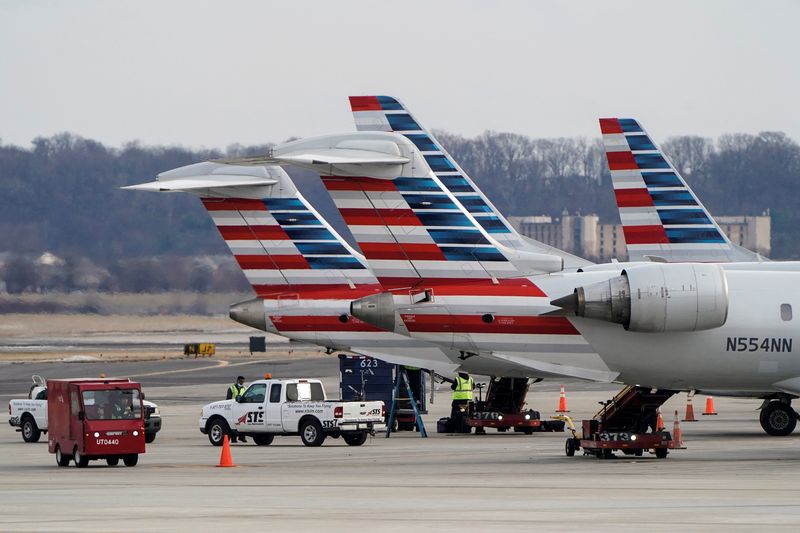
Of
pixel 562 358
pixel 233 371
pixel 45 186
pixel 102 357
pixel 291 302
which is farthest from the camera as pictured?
pixel 102 357

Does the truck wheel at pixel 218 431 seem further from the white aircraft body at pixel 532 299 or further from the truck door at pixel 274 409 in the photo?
the white aircraft body at pixel 532 299

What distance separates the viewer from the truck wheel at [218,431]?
44.8 m

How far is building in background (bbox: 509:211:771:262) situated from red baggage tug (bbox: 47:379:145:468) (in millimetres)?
64081

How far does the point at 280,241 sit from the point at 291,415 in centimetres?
883

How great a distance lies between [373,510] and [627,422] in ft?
44.7

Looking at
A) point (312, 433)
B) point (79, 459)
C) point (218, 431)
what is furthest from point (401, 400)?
point (79, 459)

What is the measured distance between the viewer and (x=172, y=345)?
12938cm

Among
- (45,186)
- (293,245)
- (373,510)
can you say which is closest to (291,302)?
(293,245)

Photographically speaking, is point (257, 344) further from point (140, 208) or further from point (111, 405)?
point (111, 405)

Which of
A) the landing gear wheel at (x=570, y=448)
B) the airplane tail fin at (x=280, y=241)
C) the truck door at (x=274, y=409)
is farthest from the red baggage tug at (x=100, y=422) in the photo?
the airplane tail fin at (x=280, y=241)

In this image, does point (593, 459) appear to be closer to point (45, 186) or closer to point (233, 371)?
point (233, 371)

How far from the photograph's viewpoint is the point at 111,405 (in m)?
37.3

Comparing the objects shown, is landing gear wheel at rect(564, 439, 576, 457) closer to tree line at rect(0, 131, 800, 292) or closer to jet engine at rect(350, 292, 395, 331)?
jet engine at rect(350, 292, 395, 331)

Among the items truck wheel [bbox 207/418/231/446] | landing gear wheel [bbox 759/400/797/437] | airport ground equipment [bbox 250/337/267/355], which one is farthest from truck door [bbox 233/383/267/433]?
airport ground equipment [bbox 250/337/267/355]
